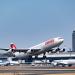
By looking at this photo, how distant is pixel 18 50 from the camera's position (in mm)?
172625

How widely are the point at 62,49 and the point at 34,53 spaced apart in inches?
520

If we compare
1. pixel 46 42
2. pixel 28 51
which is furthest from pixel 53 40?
pixel 28 51

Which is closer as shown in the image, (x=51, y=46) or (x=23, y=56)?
(x=51, y=46)

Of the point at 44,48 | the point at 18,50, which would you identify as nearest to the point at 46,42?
the point at 44,48

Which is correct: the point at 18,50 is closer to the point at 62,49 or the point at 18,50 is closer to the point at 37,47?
the point at 37,47

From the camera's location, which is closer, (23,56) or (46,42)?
(46,42)

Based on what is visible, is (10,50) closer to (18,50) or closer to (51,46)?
(18,50)

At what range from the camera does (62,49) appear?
523ft

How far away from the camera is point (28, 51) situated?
557 feet

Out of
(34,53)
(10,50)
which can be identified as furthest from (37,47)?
(10,50)

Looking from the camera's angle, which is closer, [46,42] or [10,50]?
[46,42]

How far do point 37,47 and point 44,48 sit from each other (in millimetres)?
7087

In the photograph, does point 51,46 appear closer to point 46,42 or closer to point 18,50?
point 46,42

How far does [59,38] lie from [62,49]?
5.79 m
